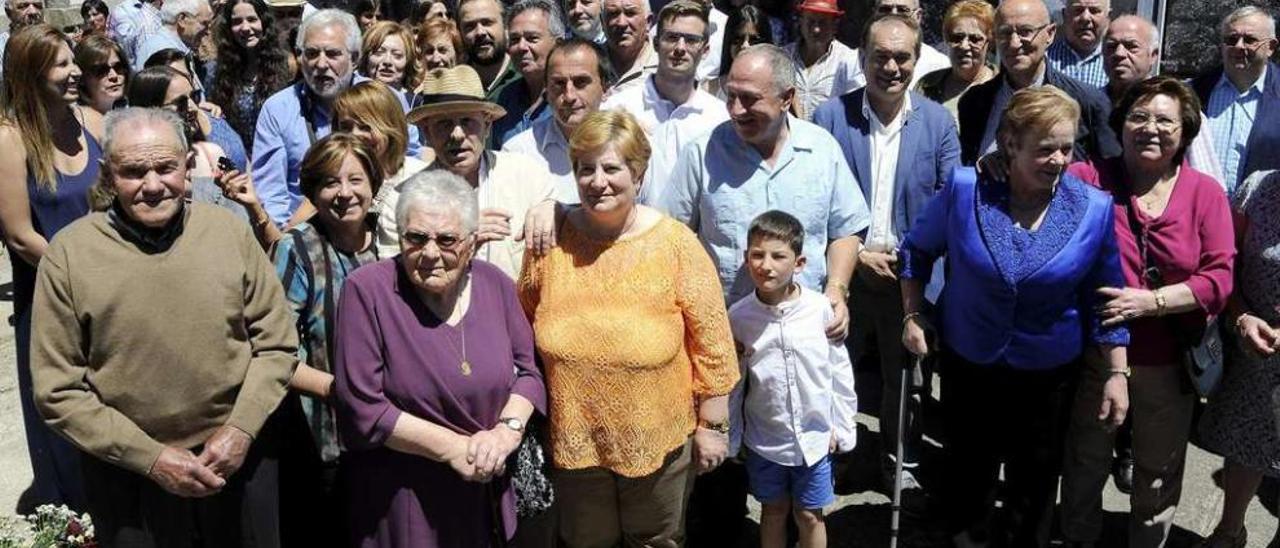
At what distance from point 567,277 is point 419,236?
50cm

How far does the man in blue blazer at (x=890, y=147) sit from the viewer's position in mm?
4637

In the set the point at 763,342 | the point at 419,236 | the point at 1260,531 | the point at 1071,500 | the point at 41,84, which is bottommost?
the point at 1260,531

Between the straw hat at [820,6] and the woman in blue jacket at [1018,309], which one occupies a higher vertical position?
the straw hat at [820,6]

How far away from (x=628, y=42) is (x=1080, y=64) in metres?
2.35

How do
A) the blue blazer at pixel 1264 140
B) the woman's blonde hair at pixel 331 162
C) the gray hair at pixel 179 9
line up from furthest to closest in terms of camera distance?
1. the gray hair at pixel 179 9
2. the blue blazer at pixel 1264 140
3. the woman's blonde hair at pixel 331 162

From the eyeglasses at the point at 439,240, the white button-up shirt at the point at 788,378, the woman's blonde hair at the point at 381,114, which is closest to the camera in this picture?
the eyeglasses at the point at 439,240

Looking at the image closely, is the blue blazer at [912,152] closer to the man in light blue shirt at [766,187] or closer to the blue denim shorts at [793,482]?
the man in light blue shirt at [766,187]

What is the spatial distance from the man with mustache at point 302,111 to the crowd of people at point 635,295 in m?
0.02

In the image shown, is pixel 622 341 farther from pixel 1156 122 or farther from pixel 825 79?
pixel 825 79

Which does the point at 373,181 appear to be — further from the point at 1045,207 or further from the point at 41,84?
the point at 1045,207

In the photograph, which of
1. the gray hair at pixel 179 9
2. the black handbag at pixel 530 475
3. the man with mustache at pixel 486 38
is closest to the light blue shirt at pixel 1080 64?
the man with mustache at pixel 486 38

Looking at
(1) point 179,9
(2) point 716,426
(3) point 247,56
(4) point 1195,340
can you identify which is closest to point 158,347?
(2) point 716,426

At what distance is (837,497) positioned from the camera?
493 cm

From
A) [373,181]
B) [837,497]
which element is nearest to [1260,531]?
[837,497]
